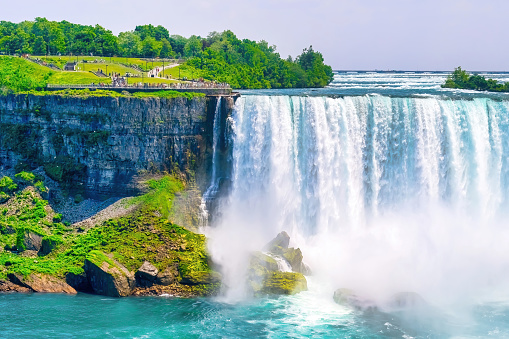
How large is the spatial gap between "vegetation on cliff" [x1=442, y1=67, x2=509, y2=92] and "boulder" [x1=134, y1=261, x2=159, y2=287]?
45.1 m

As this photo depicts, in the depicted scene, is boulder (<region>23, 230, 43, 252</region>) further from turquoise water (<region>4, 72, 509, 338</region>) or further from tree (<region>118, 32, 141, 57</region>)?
tree (<region>118, 32, 141, 57</region>)

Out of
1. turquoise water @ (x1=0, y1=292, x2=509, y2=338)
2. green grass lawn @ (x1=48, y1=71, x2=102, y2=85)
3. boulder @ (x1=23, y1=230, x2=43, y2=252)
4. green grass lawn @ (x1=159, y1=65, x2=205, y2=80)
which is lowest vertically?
turquoise water @ (x1=0, y1=292, x2=509, y2=338)

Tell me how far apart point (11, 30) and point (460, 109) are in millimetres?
60729

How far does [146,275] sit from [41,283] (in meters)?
5.82

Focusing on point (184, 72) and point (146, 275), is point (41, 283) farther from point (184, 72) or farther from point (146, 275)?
point (184, 72)

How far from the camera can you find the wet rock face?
48938 mm

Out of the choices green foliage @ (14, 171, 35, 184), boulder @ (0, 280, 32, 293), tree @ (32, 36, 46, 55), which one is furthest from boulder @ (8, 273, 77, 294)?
tree @ (32, 36, 46, 55)

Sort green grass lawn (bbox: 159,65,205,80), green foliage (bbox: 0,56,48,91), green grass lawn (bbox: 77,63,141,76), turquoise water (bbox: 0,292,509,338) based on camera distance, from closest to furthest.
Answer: turquoise water (bbox: 0,292,509,338), green foliage (bbox: 0,56,48,91), green grass lawn (bbox: 77,63,141,76), green grass lawn (bbox: 159,65,205,80)

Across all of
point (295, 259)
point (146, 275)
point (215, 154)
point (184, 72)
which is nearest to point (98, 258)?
point (146, 275)

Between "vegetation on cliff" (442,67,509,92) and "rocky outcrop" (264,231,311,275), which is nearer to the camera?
"rocky outcrop" (264,231,311,275)

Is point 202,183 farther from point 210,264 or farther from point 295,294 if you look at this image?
point 295,294

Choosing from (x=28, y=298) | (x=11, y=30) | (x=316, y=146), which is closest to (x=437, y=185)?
(x=316, y=146)

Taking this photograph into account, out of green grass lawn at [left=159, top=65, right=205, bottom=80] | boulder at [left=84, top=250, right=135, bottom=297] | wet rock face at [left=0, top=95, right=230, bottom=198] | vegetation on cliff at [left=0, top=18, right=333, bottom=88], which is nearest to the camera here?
boulder at [left=84, top=250, right=135, bottom=297]

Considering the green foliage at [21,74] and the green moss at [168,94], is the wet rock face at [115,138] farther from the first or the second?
the green foliage at [21,74]
